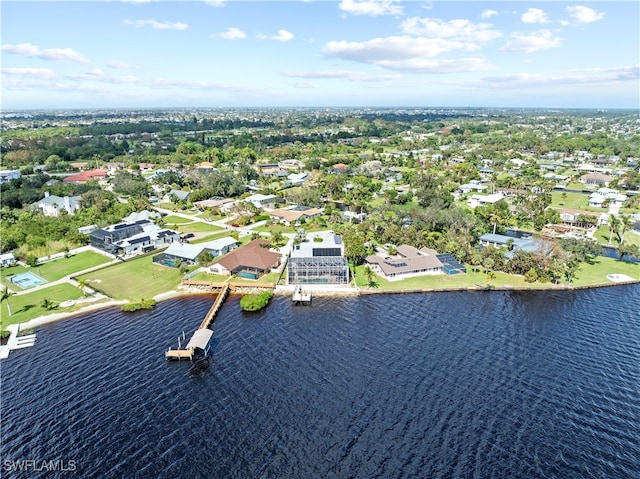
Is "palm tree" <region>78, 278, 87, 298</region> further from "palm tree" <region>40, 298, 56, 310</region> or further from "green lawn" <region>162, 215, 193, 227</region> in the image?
"green lawn" <region>162, 215, 193, 227</region>

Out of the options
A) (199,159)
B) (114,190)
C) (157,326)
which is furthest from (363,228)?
(199,159)

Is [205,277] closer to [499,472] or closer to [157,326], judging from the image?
[157,326]

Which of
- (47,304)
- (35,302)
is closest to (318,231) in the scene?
(47,304)

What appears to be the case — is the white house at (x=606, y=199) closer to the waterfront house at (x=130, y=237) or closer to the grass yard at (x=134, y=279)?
the waterfront house at (x=130, y=237)

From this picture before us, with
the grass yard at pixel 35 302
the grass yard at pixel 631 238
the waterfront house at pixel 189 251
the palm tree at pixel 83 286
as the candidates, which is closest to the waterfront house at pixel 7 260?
the grass yard at pixel 35 302
